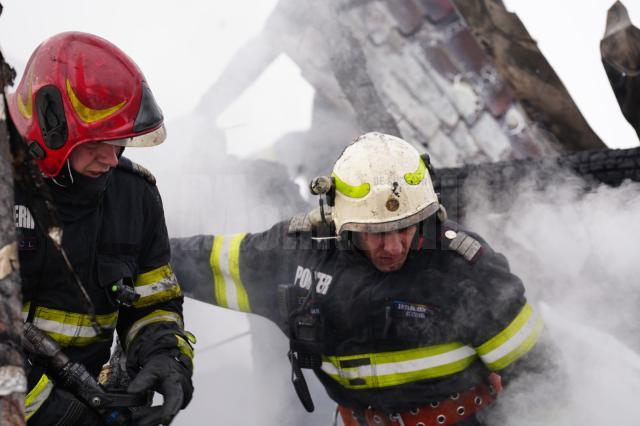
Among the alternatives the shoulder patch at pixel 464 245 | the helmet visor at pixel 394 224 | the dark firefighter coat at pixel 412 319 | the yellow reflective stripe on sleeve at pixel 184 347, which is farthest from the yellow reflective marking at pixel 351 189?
the yellow reflective stripe on sleeve at pixel 184 347

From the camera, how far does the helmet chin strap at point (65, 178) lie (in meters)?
2.27

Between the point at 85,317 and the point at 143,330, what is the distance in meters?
0.37

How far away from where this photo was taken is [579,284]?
4.32m

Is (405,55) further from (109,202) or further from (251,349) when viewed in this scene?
(109,202)

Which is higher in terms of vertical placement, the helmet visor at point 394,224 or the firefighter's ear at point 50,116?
the firefighter's ear at point 50,116

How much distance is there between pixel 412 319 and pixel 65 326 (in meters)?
1.45

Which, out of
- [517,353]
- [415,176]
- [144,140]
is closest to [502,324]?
[517,353]

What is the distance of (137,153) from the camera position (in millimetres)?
5227

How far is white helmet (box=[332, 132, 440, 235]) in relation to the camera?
270 centimetres

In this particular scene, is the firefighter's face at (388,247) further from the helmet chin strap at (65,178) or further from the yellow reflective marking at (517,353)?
the helmet chin strap at (65,178)

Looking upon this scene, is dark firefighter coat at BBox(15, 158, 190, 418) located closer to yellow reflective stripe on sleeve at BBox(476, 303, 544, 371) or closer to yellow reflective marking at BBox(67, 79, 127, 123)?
yellow reflective marking at BBox(67, 79, 127, 123)

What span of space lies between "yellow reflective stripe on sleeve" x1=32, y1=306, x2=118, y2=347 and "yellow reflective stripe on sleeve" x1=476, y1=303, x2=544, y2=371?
5.44 feet

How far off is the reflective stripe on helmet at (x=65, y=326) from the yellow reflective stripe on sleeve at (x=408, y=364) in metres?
1.17

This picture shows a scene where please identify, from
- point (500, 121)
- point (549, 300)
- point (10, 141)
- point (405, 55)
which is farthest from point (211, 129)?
point (10, 141)
